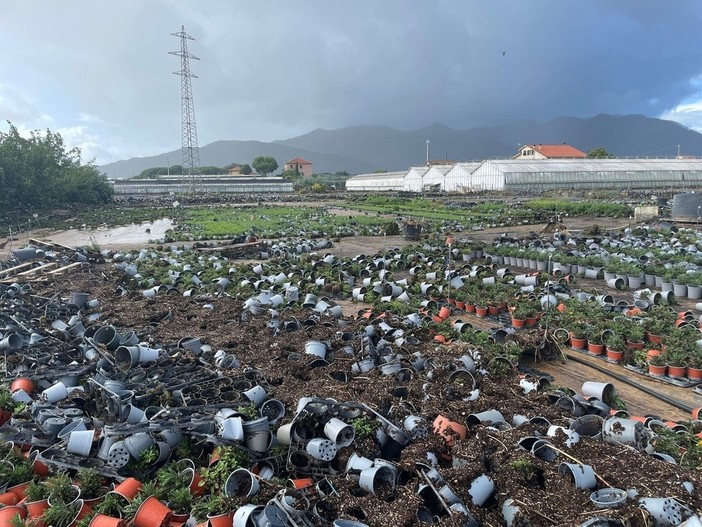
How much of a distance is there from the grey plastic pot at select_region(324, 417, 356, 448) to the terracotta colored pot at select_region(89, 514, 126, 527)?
2145mm

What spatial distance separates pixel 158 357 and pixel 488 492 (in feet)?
18.9

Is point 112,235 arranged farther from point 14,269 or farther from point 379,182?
point 379,182

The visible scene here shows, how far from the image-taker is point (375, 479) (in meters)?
4.84

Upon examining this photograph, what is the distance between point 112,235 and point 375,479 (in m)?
30.9

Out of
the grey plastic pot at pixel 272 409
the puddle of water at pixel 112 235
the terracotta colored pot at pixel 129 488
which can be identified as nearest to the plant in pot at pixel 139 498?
the terracotta colored pot at pixel 129 488

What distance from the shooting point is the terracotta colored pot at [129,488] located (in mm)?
4809

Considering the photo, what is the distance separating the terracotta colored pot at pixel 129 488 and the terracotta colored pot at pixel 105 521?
32 cm

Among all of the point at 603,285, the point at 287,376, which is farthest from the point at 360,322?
the point at 603,285

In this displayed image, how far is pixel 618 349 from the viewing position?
9.30m

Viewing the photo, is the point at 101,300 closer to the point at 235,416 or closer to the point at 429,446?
the point at 235,416

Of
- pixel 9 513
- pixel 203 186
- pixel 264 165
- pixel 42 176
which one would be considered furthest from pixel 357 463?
pixel 264 165

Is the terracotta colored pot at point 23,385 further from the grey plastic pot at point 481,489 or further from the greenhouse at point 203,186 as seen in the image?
the greenhouse at point 203,186

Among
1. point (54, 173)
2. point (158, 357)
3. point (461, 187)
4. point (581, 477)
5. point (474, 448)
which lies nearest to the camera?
point (581, 477)

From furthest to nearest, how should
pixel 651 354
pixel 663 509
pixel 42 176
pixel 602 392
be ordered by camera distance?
pixel 42 176, pixel 651 354, pixel 602 392, pixel 663 509
